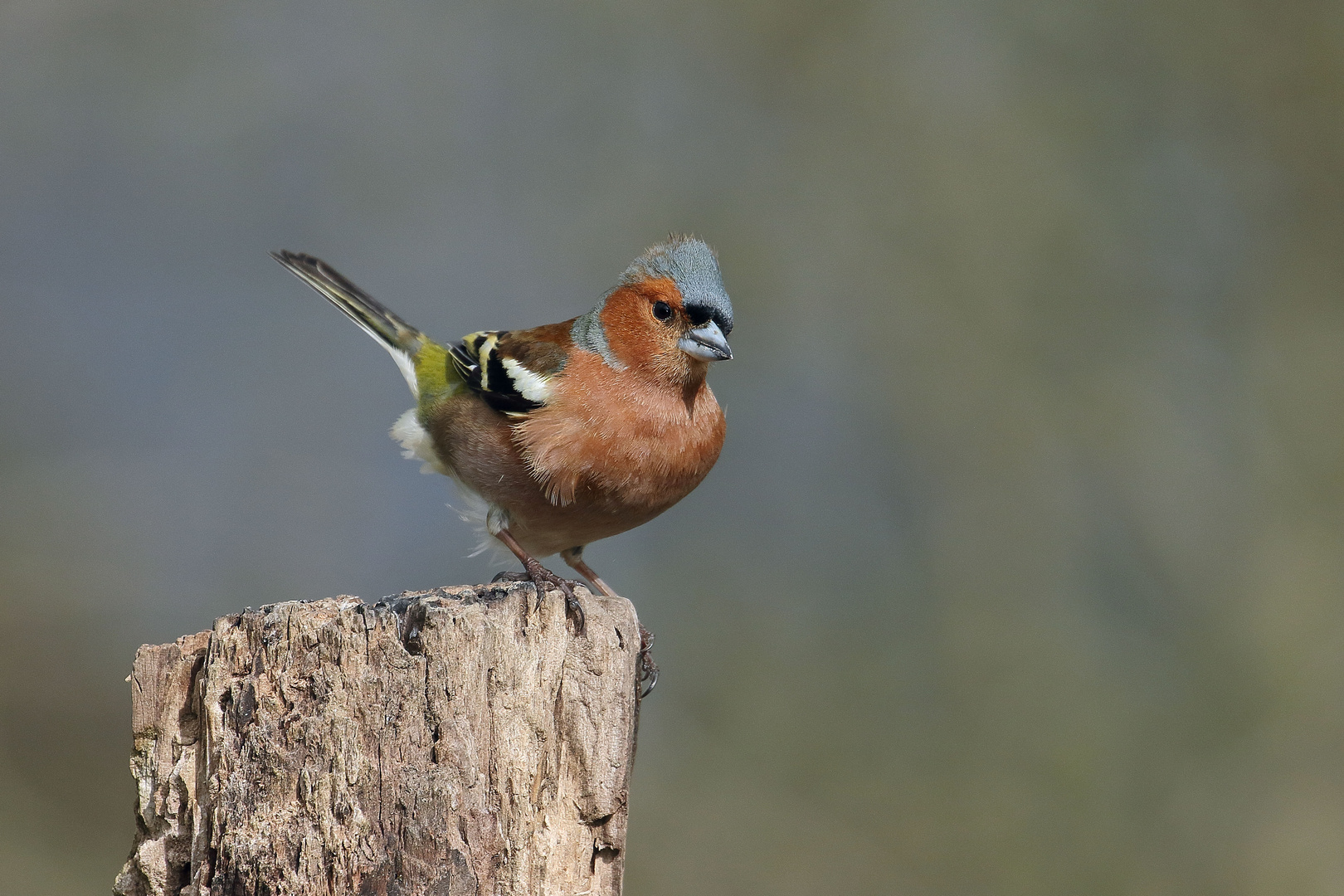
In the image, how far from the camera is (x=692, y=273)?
4.67 metres

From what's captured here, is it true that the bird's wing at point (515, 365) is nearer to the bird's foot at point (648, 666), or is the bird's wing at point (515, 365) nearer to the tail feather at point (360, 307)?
the tail feather at point (360, 307)

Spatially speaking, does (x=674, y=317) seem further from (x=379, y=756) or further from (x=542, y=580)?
(x=379, y=756)

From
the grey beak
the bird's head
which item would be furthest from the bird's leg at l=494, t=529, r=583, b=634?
the grey beak

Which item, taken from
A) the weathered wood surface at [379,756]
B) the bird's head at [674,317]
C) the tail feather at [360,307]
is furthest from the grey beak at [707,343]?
the tail feather at [360,307]

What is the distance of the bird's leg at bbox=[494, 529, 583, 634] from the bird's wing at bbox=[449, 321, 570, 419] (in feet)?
2.02

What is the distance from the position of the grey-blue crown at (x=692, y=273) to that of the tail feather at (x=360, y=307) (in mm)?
1835

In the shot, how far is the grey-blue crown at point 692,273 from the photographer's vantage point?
4590mm

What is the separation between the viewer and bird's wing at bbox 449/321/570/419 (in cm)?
468

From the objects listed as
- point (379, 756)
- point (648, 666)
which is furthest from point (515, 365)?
Result: point (379, 756)

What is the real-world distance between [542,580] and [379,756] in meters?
1.37

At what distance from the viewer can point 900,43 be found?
31.3ft

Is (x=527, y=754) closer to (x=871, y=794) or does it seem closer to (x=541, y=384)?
(x=541, y=384)

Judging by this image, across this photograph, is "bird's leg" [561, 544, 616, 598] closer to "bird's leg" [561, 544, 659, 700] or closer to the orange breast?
"bird's leg" [561, 544, 659, 700]

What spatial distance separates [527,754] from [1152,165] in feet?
29.2
